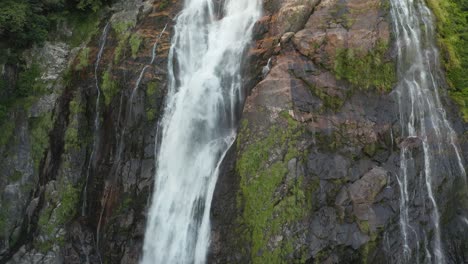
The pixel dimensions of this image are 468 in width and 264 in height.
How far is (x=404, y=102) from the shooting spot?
1112cm

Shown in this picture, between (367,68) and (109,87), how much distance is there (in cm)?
759

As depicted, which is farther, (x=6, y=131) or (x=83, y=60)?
(x=83, y=60)

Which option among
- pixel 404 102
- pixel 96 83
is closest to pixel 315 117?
pixel 404 102

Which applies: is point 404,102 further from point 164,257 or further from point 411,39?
point 164,257

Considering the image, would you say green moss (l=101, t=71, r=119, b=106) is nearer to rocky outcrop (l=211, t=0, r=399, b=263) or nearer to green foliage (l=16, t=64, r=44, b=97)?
green foliage (l=16, t=64, r=44, b=97)

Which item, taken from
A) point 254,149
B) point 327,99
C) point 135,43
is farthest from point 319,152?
point 135,43

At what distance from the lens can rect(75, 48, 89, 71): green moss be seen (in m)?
14.5

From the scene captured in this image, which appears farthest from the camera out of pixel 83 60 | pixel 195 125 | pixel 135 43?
pixel 83 60

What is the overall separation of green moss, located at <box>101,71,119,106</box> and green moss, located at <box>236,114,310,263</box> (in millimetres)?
4660

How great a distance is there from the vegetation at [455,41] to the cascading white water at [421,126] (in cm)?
31

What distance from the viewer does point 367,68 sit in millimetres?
11492

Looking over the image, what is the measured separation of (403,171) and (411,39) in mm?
3678

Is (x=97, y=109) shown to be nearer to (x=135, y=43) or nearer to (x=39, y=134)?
(x=39, y=134)

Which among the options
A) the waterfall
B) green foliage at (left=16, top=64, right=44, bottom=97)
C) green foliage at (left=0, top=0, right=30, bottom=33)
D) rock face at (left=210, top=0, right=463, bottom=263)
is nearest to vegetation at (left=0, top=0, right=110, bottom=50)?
green foliage at (left=0, top=0, right=30, bottom=33)
